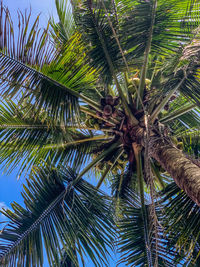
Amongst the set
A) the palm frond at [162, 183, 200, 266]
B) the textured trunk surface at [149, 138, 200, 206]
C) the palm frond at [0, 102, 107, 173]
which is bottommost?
the palm frond at [162, 183, 200, 266]

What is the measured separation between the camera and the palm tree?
9.50 feet

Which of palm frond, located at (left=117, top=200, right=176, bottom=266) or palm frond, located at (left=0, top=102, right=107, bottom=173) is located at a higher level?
palm frond, located at (left=0, top=102, right=107, bottom=173)

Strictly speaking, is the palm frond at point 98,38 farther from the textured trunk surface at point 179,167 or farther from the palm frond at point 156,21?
the textured trunk surface at point 179,167

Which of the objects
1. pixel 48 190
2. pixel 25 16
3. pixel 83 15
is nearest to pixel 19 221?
pixel 48 190

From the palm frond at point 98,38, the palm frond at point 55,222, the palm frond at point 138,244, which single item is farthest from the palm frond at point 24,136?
the palm frond at point 138,244

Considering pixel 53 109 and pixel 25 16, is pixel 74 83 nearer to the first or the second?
pixel 53 109

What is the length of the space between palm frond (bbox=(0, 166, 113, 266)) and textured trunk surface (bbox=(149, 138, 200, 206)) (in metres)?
1.14

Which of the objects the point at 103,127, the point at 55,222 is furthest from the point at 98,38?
the point at 55,222

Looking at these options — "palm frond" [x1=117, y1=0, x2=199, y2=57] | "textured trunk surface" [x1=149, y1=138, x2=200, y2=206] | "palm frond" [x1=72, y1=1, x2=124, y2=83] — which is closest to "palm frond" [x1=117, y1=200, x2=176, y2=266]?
"textured trunk surface" [x1=149, y1=138, x2=200, y2=206]

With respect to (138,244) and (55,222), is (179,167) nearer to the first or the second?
(138,244)

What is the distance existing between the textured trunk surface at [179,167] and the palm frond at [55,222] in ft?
3.73

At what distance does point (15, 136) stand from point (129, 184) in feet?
6.50

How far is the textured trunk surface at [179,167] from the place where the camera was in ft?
7.12

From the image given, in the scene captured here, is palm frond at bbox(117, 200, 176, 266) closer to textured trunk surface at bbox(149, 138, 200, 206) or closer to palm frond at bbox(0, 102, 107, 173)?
textured trunk surface at bbox(149, 138, 200, 206)
